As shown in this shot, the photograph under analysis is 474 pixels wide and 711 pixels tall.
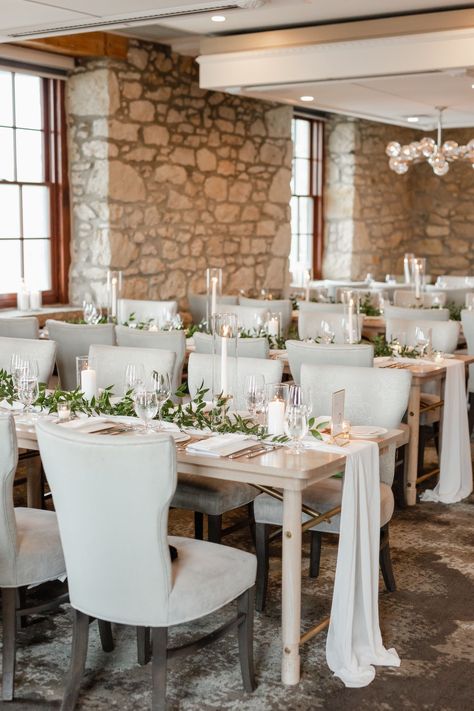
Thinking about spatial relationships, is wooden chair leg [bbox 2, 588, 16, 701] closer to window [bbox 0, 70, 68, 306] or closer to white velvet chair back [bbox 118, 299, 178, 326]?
white velvet chair back [bbox 118, 299, 178, 326]

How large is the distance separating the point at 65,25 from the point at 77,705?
368cm

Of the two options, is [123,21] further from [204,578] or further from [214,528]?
[204,578]

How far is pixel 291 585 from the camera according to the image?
3125mm

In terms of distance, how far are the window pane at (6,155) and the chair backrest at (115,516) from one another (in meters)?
5.28

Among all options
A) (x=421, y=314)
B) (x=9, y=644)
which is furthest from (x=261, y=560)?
(x=421, y=314)

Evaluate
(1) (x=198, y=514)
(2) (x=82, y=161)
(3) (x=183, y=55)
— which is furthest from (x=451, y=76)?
(1) (x=198, y=514)

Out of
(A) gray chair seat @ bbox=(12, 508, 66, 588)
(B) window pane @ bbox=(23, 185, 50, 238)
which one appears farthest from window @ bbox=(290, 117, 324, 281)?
(A) gray chair seat @ bbox=(12, 508, 66, 588)

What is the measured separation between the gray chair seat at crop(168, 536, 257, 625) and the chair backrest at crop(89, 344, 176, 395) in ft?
5.22

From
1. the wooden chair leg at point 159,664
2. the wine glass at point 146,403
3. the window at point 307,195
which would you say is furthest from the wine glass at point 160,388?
the window at point 307,195

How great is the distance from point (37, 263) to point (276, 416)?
16.4ft

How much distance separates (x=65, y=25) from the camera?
17.3 feet

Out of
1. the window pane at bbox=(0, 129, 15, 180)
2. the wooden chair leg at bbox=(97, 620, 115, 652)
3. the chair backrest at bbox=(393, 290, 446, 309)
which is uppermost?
the window pane at bbox=(0, 129, 15, 180)

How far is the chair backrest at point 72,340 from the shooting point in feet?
19.6

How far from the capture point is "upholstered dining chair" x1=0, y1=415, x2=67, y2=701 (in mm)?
2982
